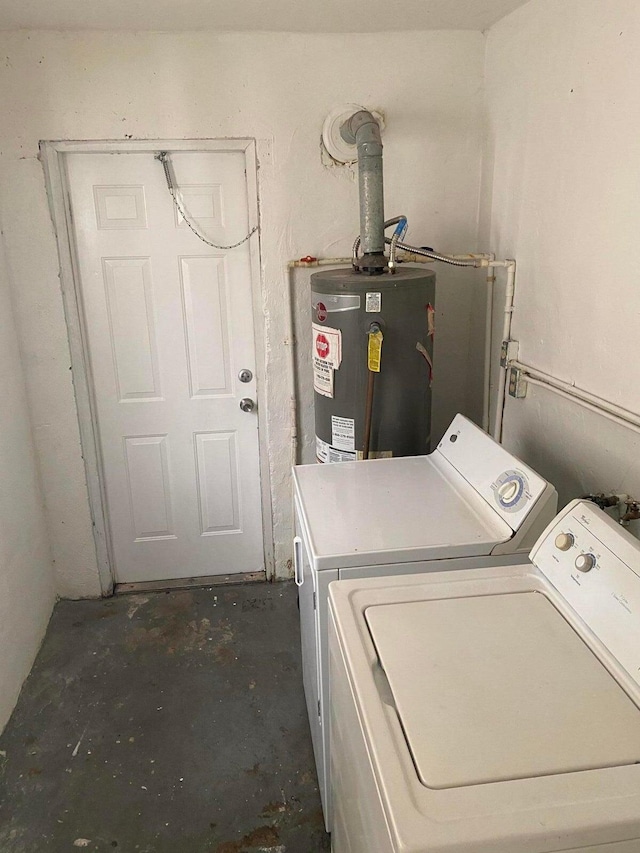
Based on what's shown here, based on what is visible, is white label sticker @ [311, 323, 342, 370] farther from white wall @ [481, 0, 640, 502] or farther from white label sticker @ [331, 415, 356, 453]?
white wall @ [481, 0, 640, 502]

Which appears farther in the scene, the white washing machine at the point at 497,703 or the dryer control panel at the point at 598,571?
the dryer control panel at the point at 598,571

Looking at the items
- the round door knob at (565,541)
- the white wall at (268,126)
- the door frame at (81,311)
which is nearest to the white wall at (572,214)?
the white wall at (268,126)

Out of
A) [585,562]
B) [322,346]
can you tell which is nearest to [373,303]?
[322,346]

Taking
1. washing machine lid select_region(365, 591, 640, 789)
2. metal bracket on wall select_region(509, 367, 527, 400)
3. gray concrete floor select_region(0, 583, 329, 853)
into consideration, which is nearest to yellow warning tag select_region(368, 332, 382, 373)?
metal bracket on wall select_region(509, 367, 527, 400)

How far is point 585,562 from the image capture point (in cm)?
121

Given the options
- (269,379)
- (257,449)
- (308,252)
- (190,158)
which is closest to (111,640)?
(257,449)

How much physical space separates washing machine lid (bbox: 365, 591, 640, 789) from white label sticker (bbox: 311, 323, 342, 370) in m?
1.01

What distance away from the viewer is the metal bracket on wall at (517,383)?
2.11 m

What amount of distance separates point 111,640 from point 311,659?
44.8 inches

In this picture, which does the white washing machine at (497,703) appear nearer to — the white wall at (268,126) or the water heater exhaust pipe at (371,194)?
the water heater exhaust pipe at (371,194)

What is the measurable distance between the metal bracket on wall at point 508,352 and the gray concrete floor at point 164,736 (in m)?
1.40

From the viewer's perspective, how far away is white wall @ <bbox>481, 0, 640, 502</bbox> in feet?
4.98

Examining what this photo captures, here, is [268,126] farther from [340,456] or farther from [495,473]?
[495,473]

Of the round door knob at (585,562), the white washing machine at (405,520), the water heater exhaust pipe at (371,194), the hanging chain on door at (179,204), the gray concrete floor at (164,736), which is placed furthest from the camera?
the hanging chain on door at (179,204)
